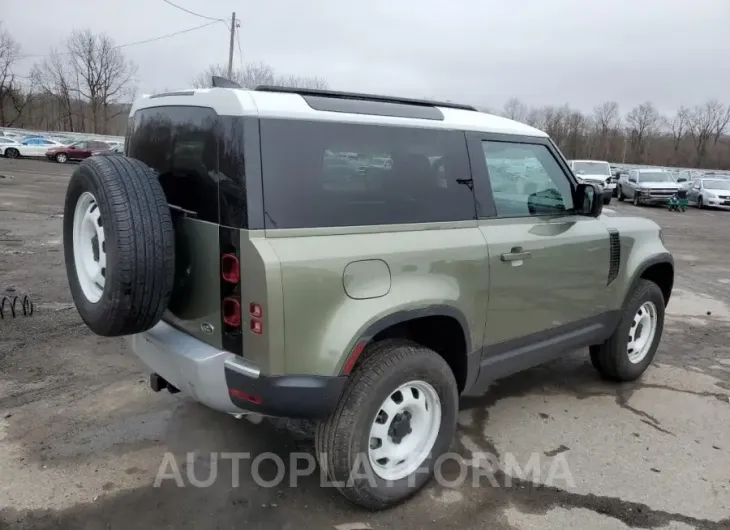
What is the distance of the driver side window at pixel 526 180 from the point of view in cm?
351

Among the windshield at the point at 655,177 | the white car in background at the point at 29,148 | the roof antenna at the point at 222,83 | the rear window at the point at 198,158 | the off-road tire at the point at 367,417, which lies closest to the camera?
the rear window at the point at 198,158

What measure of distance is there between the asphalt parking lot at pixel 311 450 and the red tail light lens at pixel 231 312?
1.05 m

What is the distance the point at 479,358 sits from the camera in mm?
3430

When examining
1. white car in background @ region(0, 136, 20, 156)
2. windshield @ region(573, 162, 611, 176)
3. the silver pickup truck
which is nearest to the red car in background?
white car in background @ region(0, 136, 20, 156)

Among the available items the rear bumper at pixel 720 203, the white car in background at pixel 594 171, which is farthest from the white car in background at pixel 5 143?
the rear bumper at pixel 720 203

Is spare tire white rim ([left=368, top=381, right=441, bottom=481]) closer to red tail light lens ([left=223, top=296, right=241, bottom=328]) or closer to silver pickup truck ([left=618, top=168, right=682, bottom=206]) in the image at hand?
red tail light lens ([left=223, top=296, right=241, bottom=328])

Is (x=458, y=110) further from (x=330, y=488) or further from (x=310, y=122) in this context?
(x=330, y=488)

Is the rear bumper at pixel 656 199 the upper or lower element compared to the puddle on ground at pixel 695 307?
upper

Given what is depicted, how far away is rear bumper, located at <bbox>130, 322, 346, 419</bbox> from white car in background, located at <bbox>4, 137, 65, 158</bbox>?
132 feet

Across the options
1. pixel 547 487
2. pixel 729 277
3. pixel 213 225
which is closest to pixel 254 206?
pixel 213 225

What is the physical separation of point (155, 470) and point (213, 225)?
1.59 m

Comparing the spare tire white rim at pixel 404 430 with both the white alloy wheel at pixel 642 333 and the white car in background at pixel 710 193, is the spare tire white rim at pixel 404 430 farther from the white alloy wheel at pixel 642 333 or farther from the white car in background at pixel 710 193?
the white car in background at pixel 710 193

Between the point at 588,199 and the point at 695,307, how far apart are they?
4.64 m

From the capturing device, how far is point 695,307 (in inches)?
298
